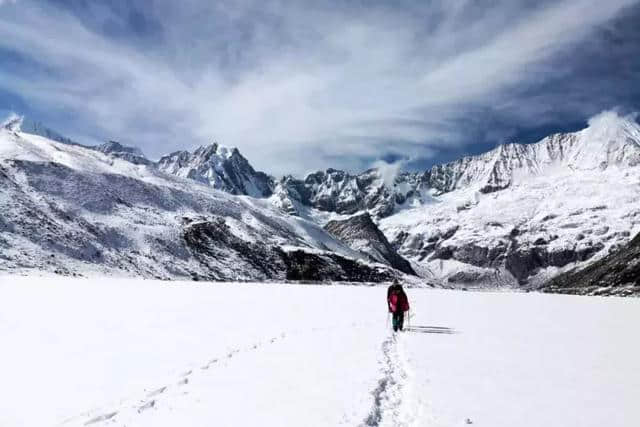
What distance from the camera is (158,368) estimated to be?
717 inches

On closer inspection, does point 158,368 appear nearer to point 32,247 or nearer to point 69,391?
point 69,391

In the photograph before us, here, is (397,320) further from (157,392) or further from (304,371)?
(157,392)

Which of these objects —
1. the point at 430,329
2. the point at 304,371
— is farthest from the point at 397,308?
the point at 304,371

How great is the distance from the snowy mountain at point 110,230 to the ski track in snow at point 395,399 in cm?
9341

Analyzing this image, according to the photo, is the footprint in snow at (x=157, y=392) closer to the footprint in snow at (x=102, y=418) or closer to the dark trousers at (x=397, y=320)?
the footprint in snow at (x=102, y=418)

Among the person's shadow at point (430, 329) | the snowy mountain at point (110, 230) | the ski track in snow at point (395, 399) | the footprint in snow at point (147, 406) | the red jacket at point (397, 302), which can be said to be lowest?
the ski track in snow at point (395, 399)

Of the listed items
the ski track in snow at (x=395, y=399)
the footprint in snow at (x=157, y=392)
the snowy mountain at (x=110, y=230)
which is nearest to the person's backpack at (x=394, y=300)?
the ski track in snow at (x=395, y=399)

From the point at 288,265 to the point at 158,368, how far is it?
16373cm

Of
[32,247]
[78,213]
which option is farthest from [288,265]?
[32,247]

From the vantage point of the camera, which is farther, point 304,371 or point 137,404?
point 304,371

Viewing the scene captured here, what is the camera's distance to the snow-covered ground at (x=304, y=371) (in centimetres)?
1309

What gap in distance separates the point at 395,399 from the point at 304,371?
409 centimetres

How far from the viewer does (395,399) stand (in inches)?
568

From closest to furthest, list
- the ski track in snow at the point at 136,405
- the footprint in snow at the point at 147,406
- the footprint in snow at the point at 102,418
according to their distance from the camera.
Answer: the footprint in snow at the point at 102,418, the ski track in snow at the point at 136,405, the footprint in snow at the point at 147,406
